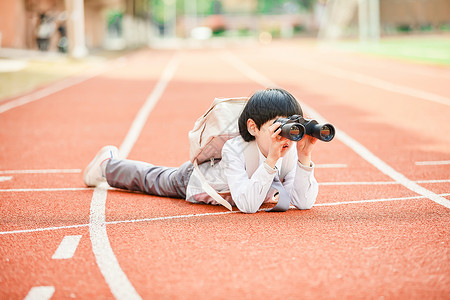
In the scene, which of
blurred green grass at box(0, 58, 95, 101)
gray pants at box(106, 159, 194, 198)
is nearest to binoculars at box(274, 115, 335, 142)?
gray pants at box(106, 159, 194, 198)

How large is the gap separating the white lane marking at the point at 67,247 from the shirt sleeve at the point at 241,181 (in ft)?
3.55

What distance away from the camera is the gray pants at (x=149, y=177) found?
5137mm

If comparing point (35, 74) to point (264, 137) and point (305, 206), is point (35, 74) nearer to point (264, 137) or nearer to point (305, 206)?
point (305, 206)

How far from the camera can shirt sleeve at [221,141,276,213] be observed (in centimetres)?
436

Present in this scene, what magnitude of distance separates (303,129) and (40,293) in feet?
5.76

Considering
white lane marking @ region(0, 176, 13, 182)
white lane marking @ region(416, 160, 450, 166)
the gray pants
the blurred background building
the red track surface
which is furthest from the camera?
the blurred background building

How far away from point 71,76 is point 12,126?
1159 cm

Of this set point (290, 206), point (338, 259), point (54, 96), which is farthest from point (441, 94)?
point (338, 259)

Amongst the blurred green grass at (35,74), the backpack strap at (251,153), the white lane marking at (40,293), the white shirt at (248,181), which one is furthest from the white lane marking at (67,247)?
the blurred green grass at (35,74)

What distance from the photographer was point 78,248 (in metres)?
3.96

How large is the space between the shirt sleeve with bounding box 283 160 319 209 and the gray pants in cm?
79

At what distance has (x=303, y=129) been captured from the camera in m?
3.93

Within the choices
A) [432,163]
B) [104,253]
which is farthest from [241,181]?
[432,163]

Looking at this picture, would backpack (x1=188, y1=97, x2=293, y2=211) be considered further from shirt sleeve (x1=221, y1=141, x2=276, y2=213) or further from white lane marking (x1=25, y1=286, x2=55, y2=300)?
white lane marking (x1=25, y1=286, x2=55, y2=300)
